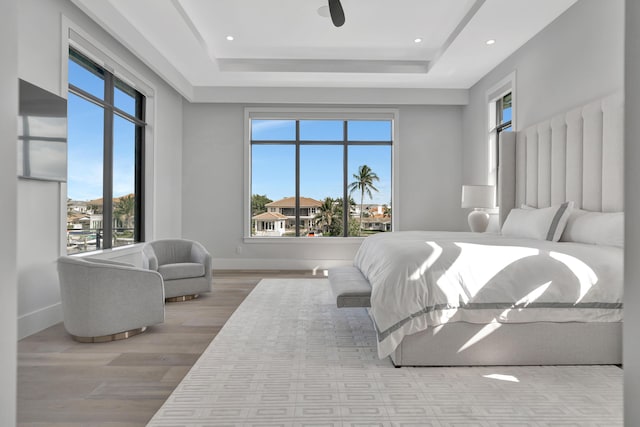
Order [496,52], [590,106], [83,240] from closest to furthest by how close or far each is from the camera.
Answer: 1. [590,106]
2. [83,240]
3. [496,52]

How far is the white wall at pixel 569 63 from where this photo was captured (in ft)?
10.4

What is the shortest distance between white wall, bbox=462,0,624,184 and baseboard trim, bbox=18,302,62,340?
4806 mm

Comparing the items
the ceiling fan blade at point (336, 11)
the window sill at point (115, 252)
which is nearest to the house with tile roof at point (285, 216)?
the window sill at point (115, 252)

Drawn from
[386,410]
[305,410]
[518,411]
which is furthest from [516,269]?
[305,410]

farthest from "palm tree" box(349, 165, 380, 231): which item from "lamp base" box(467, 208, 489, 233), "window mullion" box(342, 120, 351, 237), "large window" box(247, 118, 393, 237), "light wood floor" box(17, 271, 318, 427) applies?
"light wood floor" box(17, 271, 318, 427)

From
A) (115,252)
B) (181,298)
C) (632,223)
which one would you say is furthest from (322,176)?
(632,223)

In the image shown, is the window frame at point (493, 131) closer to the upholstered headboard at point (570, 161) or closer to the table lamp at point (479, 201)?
the table lamp at point (479, 201)

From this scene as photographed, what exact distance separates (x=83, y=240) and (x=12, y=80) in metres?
3.56

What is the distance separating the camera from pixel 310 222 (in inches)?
264

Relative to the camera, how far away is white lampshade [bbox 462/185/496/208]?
493 centimetres

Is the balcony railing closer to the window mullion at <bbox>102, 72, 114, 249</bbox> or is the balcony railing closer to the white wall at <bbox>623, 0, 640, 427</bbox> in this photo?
the window mullion at <bbox>102, 72, 114, 249</bbox>

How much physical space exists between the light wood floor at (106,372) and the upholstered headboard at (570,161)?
323cm

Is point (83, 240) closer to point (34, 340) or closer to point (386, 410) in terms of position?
point (34, 340)

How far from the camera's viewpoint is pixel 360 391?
2.08 meters
